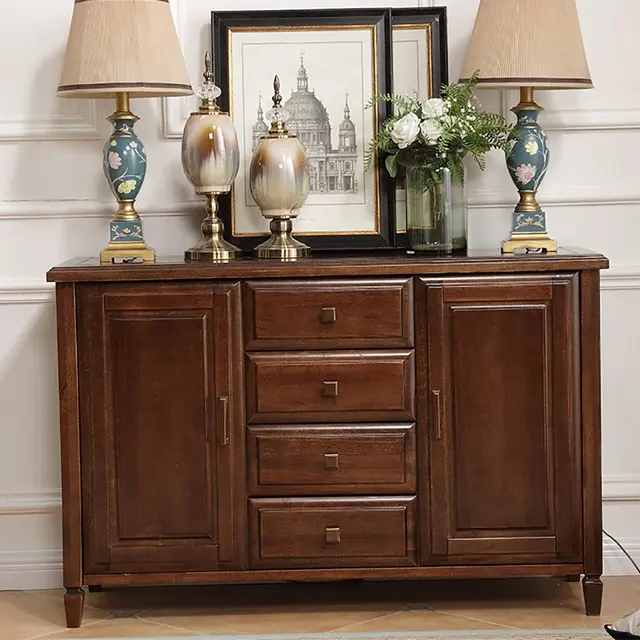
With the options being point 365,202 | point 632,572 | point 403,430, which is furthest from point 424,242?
point 632,572

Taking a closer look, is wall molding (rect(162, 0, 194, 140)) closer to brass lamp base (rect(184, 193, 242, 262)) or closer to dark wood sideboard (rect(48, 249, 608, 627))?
brass lamp base (rect(184, 193, 242, 262))

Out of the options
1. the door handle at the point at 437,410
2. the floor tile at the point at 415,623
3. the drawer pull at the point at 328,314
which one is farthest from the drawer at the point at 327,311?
the floor tile at the point at 415,623

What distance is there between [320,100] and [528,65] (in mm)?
604

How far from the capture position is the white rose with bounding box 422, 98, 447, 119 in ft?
9.42

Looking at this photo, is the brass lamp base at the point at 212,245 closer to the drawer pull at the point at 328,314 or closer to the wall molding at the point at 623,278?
the drawer pull at the point at 328,314

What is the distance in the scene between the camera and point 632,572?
3.25 metres

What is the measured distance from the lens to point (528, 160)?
2965mm

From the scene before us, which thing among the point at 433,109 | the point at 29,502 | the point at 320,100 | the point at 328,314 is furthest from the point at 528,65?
the point at 29,502

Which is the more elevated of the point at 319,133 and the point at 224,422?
the point at 319,133

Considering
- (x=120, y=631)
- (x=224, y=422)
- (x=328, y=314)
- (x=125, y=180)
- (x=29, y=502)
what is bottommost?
(x=120, y=631)

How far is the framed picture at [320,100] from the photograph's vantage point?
10.2 feet

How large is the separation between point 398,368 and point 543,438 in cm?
41

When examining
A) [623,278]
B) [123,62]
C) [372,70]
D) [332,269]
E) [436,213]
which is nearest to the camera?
[332,269]

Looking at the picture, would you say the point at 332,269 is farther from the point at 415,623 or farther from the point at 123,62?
the point at 415,623
